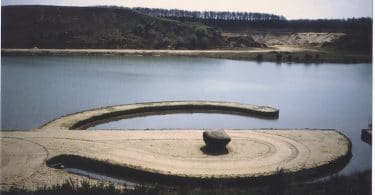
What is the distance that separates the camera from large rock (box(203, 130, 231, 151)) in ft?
59.4

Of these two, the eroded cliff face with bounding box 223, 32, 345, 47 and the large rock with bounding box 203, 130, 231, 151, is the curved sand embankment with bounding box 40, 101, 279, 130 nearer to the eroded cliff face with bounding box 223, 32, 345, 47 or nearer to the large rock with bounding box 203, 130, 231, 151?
the large rock with bounding box 203, 130, 231, 151

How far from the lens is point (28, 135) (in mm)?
19281

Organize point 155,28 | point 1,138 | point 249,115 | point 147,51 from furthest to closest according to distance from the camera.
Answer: point 155,28
point 147,51
point 249,115
point 1,138

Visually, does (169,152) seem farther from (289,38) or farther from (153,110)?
(289,38)

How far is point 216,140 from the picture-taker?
59.3 feet

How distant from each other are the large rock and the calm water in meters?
4.75

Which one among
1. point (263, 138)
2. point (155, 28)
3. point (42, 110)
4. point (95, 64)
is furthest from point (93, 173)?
point (155, 28)

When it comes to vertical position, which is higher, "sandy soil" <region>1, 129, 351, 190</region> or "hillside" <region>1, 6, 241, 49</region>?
"hillside" <region>1, 6, 241, 49</region>

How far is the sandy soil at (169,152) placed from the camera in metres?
15.4

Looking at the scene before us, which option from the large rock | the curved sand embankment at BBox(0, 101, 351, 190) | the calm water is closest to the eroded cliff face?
the calm water

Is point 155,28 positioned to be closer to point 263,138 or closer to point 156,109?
point 156,109

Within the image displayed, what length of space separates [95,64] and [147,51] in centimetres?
1426

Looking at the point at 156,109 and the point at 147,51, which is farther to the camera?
the point at 147,51

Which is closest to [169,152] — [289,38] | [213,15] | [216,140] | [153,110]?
[216,140]
